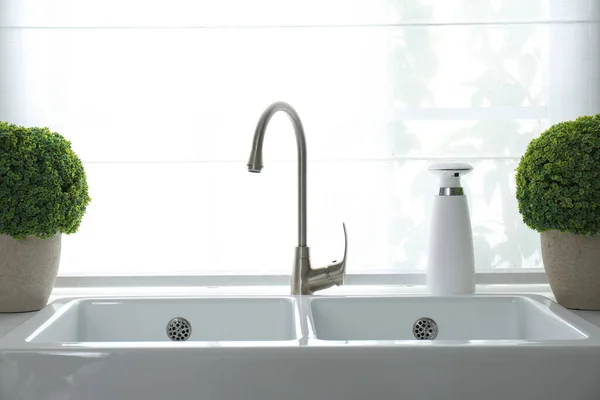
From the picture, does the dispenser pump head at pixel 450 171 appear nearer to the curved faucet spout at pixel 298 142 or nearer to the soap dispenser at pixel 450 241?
the soap dispenser at pixel 450 241

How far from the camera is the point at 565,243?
126 centimetres

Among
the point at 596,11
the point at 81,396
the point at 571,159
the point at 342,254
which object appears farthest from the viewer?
the point at 596,11

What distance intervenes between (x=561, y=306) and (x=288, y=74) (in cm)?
84

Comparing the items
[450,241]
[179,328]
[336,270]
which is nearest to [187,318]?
[179,328]

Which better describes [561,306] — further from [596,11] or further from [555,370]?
[596,11]

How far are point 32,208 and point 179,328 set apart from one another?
37 cm

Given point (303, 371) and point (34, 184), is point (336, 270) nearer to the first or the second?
point (303, 371)

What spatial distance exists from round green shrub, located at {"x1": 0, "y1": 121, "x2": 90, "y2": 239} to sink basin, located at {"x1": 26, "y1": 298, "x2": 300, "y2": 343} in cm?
18

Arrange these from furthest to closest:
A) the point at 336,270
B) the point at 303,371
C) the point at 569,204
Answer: the point at 336,270 → the point at 569,204 → the point at 303,371

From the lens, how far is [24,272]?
4.11ft

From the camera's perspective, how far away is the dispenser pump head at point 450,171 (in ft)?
4.50

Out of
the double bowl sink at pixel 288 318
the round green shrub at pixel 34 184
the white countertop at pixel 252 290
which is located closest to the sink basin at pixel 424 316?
the double bowl sink at pixel 288 318

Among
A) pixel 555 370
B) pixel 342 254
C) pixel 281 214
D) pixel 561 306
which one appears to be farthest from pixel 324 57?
pixel 555 370

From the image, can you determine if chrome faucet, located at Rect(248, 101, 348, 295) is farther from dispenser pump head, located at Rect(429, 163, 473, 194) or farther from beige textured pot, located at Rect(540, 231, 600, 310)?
beige textured pot, located at Rect(540, 231, 600, 310)
